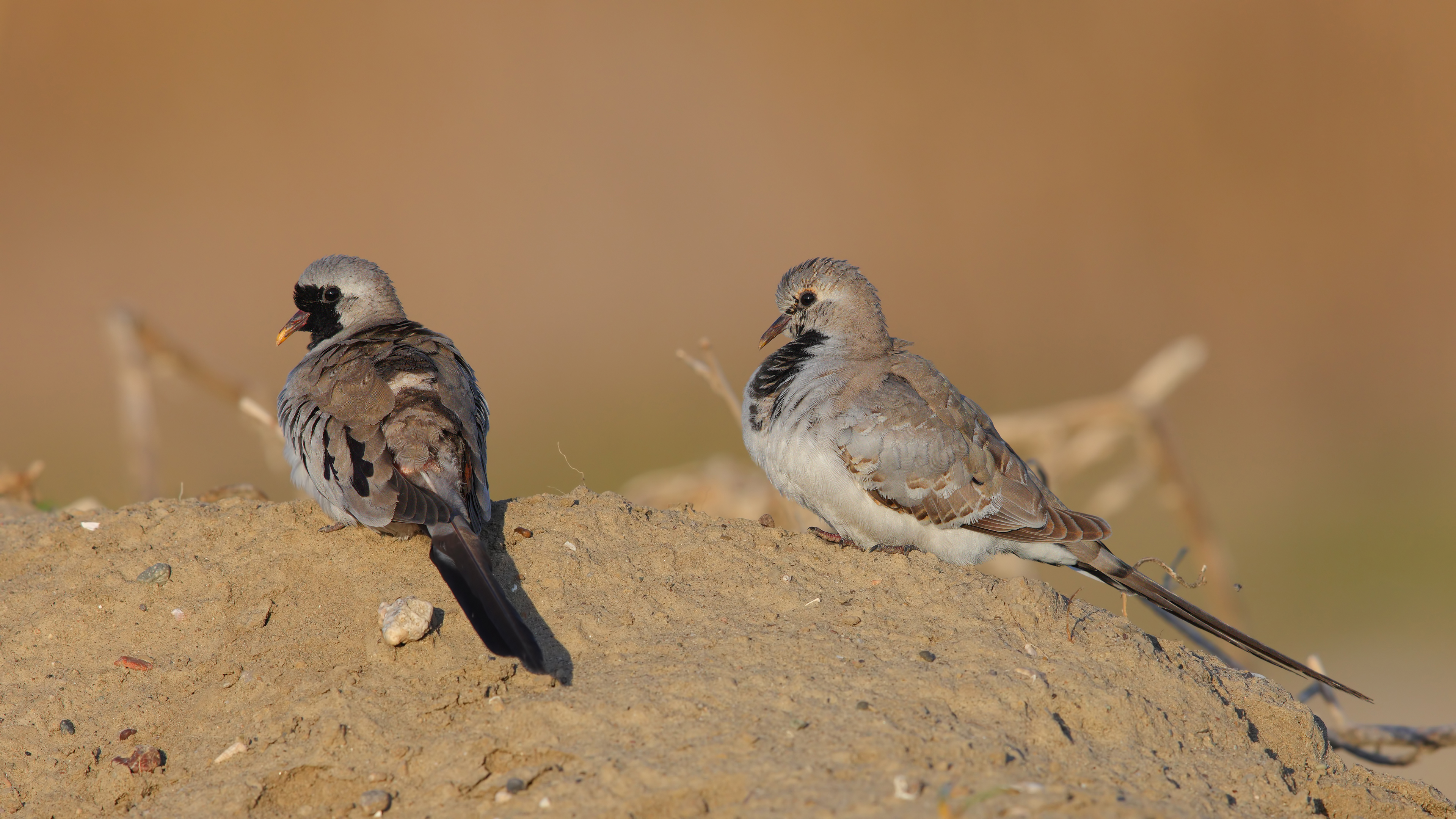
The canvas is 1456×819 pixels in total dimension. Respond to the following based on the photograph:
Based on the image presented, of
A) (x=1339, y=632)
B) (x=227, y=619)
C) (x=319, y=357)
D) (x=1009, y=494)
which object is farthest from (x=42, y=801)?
(x=1339, y=632)

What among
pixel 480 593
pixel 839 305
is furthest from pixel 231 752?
pixel 839 305

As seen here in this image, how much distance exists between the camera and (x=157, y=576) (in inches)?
180

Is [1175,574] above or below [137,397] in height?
below

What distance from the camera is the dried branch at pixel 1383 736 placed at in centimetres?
546

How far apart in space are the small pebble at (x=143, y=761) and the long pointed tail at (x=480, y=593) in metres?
1.03

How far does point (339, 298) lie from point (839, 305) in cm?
255

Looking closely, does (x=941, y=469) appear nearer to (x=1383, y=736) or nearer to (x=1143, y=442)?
(x=1383, y=736)

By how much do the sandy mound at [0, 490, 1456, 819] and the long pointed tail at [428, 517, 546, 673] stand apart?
0.49 ft

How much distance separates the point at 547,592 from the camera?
4.41 metres

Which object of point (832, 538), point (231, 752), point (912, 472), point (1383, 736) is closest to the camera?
point (231, 752)

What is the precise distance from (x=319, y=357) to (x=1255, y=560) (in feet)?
39.7

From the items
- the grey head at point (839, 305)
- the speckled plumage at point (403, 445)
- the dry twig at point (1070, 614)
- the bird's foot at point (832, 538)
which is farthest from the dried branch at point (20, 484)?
the dry twig at point (1070, 614)

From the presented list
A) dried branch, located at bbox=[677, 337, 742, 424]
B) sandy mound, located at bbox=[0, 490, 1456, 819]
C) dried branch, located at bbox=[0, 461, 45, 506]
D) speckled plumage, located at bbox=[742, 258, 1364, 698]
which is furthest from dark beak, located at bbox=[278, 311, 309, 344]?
speckled plumage, located at bbox=[742, 258, 1364, 698]

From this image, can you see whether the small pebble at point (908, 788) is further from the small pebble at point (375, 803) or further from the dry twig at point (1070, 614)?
the small pebble at point (375, 803)
